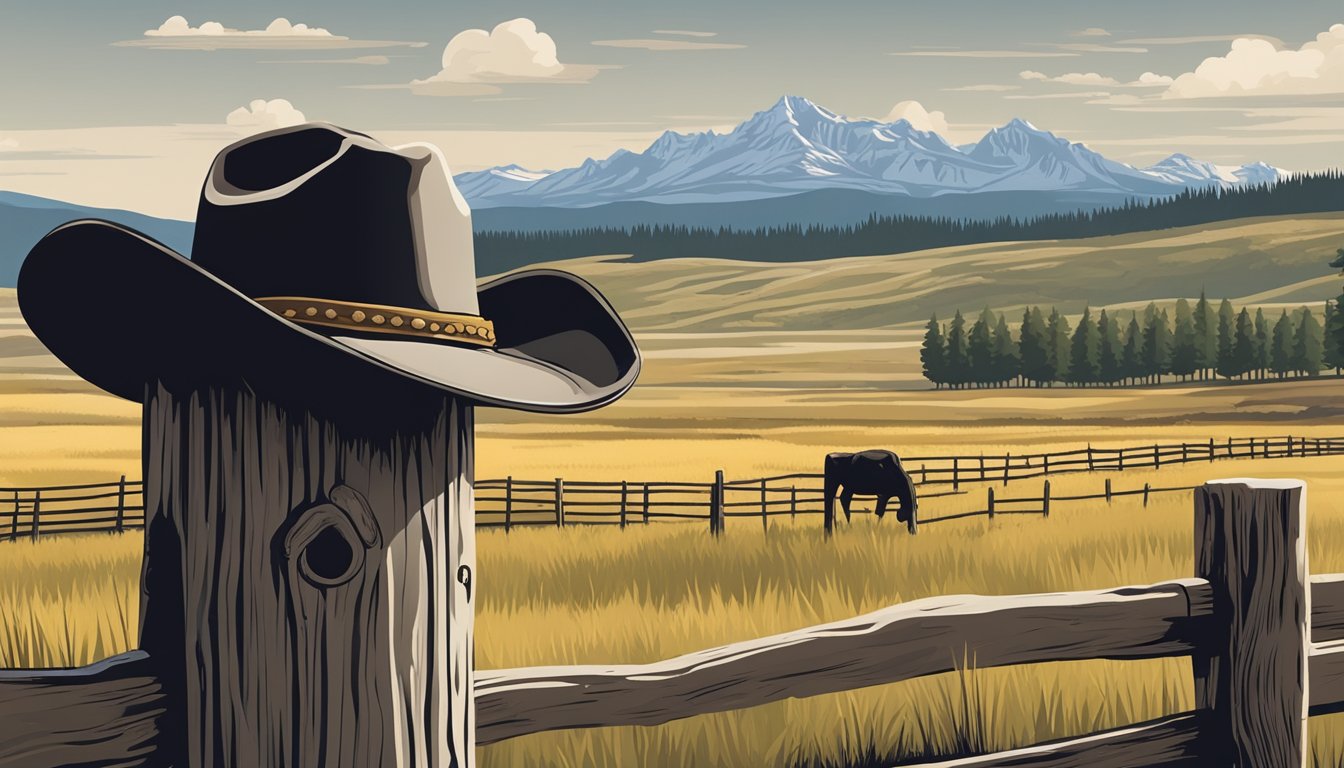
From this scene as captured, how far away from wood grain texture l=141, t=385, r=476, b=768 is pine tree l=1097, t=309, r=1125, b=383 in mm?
134022

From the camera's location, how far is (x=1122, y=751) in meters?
4.75

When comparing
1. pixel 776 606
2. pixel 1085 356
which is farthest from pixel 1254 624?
pixel 1085 356

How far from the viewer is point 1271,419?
79125 millimetres

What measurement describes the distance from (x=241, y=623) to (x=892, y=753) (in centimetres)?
348

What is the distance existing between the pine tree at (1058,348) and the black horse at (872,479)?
118 m

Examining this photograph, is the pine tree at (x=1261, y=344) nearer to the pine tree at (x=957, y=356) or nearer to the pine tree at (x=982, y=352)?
the pine tree at (x=982, y=352)

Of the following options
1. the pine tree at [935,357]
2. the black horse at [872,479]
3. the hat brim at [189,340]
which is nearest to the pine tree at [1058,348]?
the pine tree at [935,357]

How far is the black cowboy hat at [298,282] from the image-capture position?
243 cm

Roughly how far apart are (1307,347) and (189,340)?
140168 millimetres

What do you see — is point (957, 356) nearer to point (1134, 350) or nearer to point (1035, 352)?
point (1035, 352)

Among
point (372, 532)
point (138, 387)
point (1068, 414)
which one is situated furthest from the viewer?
point (1068, 414)

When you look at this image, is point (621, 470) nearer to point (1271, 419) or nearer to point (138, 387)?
point (138, 387)

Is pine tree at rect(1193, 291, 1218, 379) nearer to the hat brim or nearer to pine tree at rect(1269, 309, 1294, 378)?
pine tree at rect(1269, 309, 1294, 378)

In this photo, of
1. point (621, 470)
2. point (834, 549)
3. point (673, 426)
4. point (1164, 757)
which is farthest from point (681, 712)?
point (673, 426)
